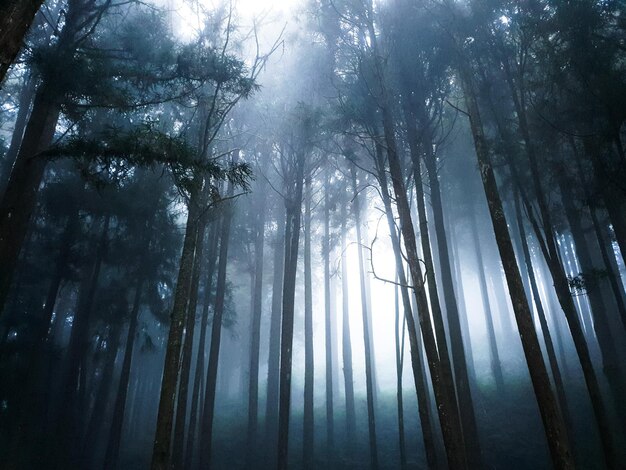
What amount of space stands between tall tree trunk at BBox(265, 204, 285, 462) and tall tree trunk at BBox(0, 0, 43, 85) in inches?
633

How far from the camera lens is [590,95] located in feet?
31.2

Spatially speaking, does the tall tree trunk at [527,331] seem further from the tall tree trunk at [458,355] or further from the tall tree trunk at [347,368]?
the tall tree trunk at [347,368]

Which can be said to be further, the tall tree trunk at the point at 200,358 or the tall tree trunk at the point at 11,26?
the tall tree trunk at the point at 200,358

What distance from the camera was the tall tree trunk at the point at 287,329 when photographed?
10.5m

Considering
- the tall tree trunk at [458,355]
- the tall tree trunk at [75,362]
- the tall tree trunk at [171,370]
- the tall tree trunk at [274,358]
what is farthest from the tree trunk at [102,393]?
the tall tree trunk at [458,355]

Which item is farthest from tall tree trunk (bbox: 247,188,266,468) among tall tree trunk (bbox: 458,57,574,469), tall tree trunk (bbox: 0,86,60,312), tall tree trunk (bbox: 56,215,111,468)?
tall tree trunk (bbox: 458,57,574,469)

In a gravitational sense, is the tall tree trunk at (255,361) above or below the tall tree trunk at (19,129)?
below

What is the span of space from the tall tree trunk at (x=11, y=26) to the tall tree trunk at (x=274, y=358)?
52.8 feet

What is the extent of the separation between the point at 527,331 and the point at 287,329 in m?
7.22

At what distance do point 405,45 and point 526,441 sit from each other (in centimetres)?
1355

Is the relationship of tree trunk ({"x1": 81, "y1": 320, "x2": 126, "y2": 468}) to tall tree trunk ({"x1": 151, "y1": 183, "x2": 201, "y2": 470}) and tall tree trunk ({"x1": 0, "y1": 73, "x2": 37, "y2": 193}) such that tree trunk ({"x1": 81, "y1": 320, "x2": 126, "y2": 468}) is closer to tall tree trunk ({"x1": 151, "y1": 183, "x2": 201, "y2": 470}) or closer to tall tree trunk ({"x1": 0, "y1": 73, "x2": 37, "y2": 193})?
tall tree trunk ({"x1": 0, "y1": 73, "x2": 37, "y2": 193})

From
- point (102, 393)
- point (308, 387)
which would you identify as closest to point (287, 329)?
point (308, 387)

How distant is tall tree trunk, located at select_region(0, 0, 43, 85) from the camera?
300 cm

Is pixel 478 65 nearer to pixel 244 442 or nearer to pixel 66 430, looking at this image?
pixel 244 442
